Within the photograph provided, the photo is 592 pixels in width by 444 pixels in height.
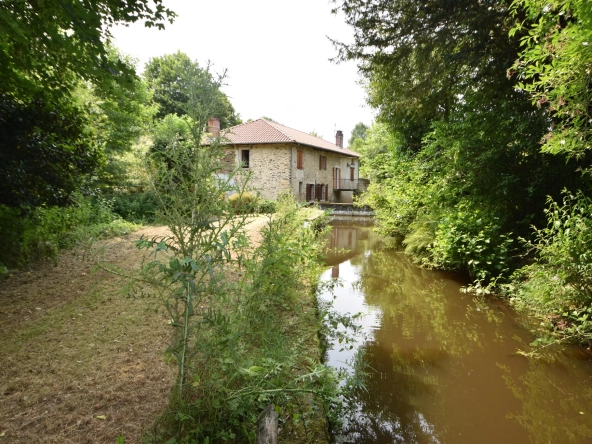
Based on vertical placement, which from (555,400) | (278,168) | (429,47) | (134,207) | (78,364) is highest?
Result: (429,47)

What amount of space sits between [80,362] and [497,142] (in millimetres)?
7933

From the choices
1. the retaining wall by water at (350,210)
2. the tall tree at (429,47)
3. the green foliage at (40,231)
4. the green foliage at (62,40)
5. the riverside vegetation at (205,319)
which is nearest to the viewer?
the riverside vegetation at (205,319)

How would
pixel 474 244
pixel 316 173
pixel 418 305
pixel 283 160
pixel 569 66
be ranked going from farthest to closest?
pixel 316 173 < pixel 283 160 < pixel 474 244 < pixel 418 305 < pixel 569 66

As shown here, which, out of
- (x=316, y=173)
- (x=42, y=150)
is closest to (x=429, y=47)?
(x=42, y=150)

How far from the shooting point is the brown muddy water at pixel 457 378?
3.17 m

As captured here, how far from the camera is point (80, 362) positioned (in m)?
3.05

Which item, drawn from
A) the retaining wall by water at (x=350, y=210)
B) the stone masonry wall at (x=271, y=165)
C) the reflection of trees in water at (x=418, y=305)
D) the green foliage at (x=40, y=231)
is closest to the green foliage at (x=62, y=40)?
Answer: the green foliage at (x=40, y=231)

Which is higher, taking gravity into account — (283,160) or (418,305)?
(283,160)

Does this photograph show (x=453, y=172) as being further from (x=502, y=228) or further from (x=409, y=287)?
(x=409, y=287)

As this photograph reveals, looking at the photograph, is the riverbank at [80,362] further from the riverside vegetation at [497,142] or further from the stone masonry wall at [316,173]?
the stone masonry wall at [316,173]

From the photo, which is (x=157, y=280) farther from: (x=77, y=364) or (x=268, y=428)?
(x=77, y=364)

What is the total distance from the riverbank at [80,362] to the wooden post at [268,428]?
587mm

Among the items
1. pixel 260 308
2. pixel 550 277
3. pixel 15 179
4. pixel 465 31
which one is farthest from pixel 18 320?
pixel 465 31

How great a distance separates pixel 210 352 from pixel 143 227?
963cm
